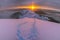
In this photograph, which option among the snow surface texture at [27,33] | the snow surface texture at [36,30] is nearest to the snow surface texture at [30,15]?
the snow surface texture at [36,30]

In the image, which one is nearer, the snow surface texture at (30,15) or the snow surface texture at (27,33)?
the snow surface texture at (27,33)

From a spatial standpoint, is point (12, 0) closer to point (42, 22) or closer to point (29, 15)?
point (29, 15)

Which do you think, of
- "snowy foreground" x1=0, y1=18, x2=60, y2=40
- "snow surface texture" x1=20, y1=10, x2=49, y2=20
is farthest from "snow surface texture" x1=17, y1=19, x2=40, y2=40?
"snow surface texture" x1=20, y1=10, x2=49, y2=20

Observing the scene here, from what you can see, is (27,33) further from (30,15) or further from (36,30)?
(30,15)

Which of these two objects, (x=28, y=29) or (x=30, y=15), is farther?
(x=30, y=15)

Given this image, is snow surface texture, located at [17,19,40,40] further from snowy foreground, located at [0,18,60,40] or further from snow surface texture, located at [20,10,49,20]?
snow surface texture, located at [20,10,49,20]

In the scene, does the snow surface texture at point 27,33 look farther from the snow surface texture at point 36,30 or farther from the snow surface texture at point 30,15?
the snow surface texture at point 30,15

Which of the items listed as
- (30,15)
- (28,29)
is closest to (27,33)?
(28,29)

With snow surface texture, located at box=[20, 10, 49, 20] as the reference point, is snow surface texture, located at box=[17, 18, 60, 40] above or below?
below

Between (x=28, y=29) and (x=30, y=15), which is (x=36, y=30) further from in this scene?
(x=30, y=15)
